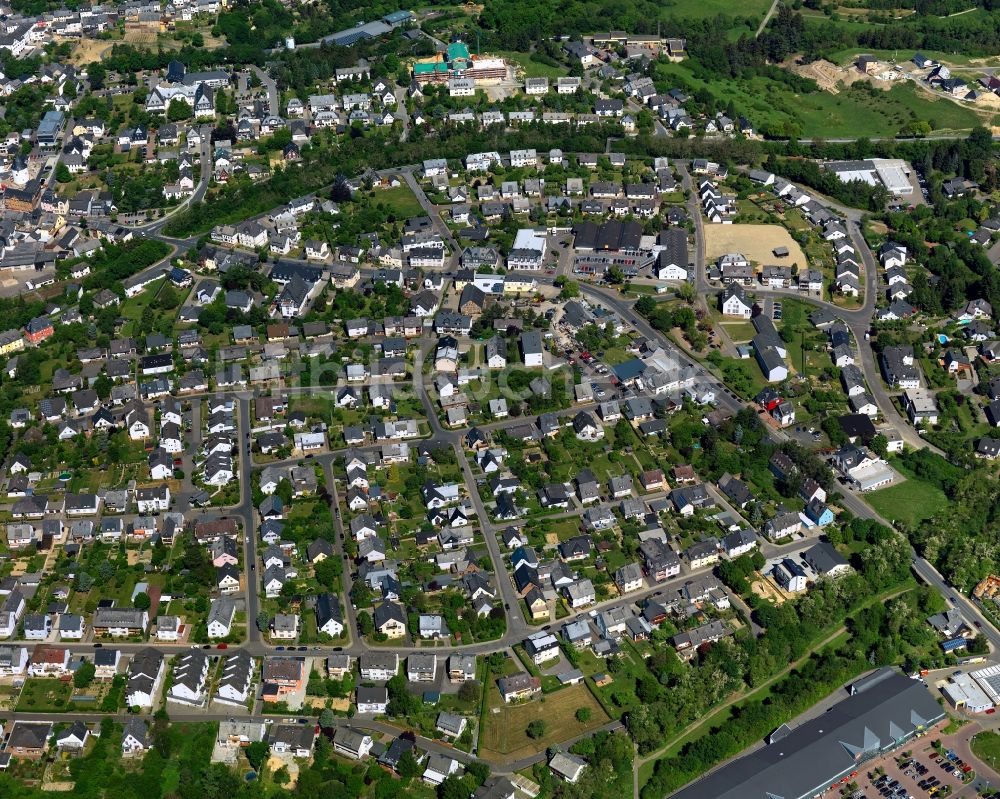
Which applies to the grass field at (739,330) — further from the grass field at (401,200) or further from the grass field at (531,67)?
the grass field at (531,67)

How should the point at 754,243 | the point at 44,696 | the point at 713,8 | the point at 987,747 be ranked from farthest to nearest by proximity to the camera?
1. the point at 713,8
2. the point at 754,243
3. the point at 44,696
4. the point at 987,747

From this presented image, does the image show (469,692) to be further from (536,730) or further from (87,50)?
(87,50)

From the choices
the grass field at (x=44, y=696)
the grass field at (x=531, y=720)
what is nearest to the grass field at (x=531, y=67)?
the grass field at (x=531, y=720)

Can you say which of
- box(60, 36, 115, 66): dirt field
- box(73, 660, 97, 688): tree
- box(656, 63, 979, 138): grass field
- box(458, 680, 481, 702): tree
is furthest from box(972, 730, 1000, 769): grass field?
box(60, 36, 115, 66): dirt field

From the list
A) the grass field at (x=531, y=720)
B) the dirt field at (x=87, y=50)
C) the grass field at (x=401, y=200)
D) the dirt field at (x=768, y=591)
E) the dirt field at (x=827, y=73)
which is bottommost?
the grass field at (x=531, y=720)

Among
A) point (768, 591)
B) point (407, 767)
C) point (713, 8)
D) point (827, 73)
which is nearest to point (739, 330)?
point (768, 591)
